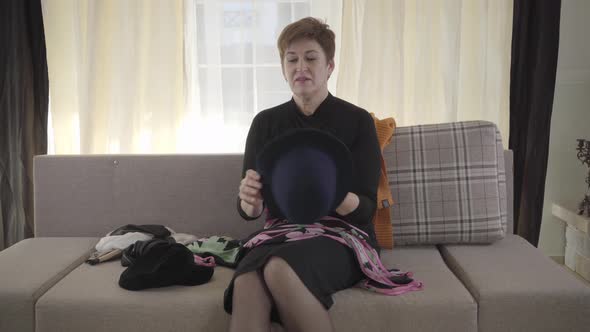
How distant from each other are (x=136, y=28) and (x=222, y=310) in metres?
1.88

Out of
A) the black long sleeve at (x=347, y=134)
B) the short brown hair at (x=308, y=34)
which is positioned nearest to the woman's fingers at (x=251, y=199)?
the black long sleeve at (x=347, y=134)

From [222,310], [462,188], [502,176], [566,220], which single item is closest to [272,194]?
[222,310]

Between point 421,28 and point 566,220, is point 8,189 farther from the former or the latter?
point 566,220

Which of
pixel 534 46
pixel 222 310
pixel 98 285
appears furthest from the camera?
pixel 534 46

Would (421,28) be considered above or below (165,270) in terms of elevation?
above

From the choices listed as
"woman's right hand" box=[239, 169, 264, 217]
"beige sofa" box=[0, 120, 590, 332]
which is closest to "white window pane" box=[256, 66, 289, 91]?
"beige sofa" box=[0, 120, 590, 332]

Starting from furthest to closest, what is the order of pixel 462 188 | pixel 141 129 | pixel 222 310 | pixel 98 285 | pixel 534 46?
pixel 141 129 < pixel 534 46 < pixel 462 188 < pixel 98 285 < pixel 222 310

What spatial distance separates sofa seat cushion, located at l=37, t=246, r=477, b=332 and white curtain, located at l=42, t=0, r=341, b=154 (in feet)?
4.80

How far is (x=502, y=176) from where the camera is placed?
7.36ft

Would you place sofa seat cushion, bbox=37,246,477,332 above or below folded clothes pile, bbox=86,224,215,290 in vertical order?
below

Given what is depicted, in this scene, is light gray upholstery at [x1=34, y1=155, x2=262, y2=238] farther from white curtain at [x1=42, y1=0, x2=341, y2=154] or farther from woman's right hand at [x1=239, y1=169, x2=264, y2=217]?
white curtain at [x1=42, y1=0, x2=341, y2=154]

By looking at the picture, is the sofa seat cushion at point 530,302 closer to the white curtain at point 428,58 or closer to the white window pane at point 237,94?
the white curtain at point 428,58

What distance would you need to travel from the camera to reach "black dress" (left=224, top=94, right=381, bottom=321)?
1.63 metres

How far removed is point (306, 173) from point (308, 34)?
1.83 feet
